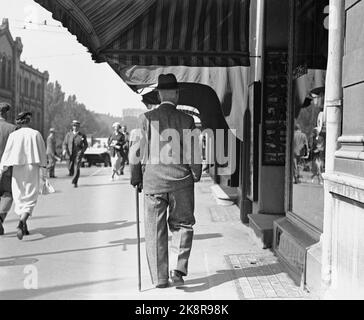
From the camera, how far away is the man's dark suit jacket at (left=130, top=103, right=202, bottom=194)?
4809 millimetres

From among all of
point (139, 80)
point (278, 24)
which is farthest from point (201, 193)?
point (278, 24)

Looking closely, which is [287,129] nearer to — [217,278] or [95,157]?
[217,278]

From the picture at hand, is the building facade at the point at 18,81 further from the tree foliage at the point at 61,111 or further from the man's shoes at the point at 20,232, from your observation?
the man's shoes at the point at 20,232

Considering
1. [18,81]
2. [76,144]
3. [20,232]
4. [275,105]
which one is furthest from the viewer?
[18,81]

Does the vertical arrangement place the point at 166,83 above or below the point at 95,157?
above

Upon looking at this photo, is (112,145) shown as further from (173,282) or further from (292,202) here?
(173,282)

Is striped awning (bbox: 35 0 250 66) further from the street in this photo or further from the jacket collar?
the street

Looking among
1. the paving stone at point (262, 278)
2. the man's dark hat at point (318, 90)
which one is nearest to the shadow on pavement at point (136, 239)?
the paving stone at point (262, 278)

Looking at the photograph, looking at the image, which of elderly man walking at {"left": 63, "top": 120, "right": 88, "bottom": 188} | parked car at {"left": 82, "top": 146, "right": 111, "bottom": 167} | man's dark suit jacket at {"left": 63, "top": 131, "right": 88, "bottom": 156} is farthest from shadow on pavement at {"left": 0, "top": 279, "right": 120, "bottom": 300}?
parked car at {"left": 82, "top": 146, "right": 111, "bottom": 167}

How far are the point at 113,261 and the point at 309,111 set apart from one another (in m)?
2.84

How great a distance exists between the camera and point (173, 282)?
16.1 ft

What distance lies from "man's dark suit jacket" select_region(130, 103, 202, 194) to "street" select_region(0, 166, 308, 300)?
0.99m

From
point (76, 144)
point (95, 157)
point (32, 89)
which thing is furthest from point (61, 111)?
point (76, 144)

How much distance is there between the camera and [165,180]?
480 centimetres
